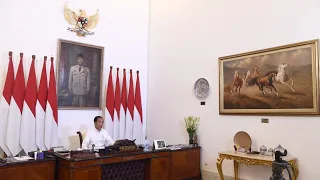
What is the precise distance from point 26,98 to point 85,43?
78.9 inches

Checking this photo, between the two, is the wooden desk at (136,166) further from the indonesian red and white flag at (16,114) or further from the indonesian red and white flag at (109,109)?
the indonesian red and white flag at (109,109)

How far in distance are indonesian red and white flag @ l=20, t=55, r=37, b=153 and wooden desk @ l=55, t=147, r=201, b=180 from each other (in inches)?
44.1

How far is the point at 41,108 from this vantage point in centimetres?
595

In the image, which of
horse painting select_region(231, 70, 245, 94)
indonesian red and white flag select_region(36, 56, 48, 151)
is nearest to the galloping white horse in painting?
horse painting select_region(231, 70, 245, 94)

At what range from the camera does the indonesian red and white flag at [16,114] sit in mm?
5500

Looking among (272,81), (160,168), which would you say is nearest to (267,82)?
(272,81)

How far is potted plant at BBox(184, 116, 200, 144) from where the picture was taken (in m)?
6.57

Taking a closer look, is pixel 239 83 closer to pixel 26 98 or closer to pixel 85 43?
pixel 85 43

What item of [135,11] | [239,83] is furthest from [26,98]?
[239,83]

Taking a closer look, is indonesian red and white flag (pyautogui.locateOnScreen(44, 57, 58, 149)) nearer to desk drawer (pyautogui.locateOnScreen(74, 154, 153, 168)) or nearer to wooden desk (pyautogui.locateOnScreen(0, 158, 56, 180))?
wooden desk (pyautogui.locateOnScreen(0, 158, 56, 180))

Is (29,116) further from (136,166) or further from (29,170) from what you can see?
(136,166)

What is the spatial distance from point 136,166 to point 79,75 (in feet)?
8.94

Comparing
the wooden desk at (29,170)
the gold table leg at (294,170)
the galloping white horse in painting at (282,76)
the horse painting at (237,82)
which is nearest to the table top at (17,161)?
the wooden desk at (29,170)

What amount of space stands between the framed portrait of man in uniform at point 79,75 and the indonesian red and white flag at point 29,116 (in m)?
0.67
